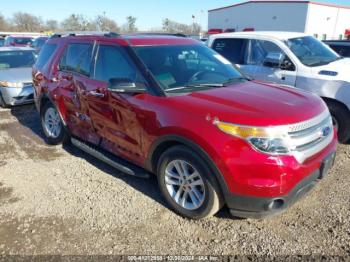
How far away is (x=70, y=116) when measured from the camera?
15.7 ft

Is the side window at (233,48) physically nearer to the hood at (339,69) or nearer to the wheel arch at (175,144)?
the hood at (339,69)

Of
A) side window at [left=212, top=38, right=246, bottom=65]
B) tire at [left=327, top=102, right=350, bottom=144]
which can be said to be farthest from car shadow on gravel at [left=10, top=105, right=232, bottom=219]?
side window at [left=212, top=38, right=246, bottom=65]

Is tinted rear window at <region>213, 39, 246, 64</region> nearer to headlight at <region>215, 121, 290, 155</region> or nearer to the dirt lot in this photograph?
the dirt lot

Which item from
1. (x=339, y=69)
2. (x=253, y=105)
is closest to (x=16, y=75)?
(x=253, y=105)

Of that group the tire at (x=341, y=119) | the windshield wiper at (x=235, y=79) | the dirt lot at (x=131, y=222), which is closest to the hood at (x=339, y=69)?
the tire at (x=341, y=119)

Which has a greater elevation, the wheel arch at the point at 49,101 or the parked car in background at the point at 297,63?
the parked car in background at the point at 297,63

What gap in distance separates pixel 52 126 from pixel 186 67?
2.97m

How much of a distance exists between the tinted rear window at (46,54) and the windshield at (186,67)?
88.7 inches

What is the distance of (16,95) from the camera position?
7.82m

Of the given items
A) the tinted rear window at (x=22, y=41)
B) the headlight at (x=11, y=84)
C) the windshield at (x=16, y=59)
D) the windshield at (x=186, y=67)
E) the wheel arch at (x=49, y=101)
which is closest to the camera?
the windshield at (x=186, y=67)

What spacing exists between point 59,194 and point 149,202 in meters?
1.17

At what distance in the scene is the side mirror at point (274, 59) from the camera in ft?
18.3

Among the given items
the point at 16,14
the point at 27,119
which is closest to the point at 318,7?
the point at 27,119

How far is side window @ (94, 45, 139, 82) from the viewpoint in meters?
3.62
